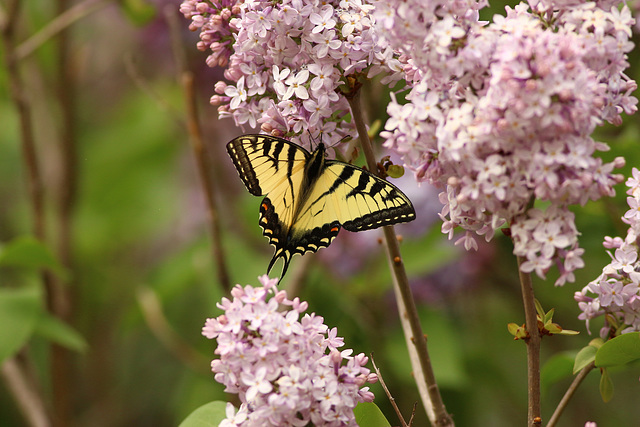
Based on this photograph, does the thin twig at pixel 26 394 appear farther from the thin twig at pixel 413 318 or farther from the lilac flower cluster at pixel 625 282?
the lilac flower cluster at pixel 625 282

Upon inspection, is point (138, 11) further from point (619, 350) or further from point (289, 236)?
point (619, 350)

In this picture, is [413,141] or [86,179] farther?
[86,179]

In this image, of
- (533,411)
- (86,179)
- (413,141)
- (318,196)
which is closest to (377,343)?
(318,196)

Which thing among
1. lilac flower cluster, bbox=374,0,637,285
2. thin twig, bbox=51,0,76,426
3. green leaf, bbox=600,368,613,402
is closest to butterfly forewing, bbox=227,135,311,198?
lilac flower cluster, bbox=374,0,637,285

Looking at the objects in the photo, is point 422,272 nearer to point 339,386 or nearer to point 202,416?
point 202,416

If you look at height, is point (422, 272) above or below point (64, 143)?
below

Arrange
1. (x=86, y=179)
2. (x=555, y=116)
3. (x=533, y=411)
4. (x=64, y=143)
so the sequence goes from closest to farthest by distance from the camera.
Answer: (x=555, y=116) → (x=533, y=411) → (x=64, y=143) → (x=86, y=179)

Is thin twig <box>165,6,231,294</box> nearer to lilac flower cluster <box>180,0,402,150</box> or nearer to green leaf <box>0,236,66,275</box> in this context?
green leaf <box>0,236,66,275</box>

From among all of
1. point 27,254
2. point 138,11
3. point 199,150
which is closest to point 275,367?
point 199,150
